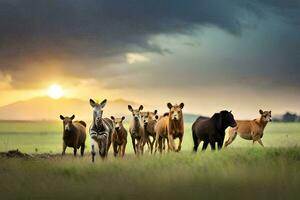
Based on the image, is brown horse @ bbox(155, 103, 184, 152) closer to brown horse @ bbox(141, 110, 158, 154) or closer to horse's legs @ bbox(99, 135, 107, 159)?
brown horse @ bbox(141, 110, 158, 154)

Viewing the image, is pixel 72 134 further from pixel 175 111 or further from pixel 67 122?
pixel 175 111

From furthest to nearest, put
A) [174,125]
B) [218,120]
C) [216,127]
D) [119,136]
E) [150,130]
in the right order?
[150,130], [218,120], [216,127], [119,136], [174,125]

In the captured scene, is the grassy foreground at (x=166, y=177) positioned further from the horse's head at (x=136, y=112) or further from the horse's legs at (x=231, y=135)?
the horse's legs at (x=231, y=135)

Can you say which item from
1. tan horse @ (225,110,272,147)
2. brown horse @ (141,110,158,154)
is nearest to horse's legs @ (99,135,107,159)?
brown horse @ (141,110,158,154)

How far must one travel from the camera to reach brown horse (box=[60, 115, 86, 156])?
26594mm

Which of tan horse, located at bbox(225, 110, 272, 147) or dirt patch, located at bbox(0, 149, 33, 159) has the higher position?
tan horse, located at bbox(225, 110, 272, 147)

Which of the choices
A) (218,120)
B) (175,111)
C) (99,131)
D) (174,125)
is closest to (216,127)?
(218,120)

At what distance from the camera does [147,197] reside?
43.7 ft

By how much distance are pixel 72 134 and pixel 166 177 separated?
12076 millimetres

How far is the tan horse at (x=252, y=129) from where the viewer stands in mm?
33062

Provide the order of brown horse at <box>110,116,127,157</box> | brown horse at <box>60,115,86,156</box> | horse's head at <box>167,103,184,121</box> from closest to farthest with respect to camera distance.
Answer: horse's head at <box>167,103,184,121</box> < brown horse at <box>110,116,127,157</box> < brown horse at <box>60,115,86,156</box>

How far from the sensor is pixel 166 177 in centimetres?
1570

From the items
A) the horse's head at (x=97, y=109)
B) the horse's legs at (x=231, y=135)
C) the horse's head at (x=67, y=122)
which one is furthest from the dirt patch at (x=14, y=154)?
the horse's legs at (x=231, y=135)

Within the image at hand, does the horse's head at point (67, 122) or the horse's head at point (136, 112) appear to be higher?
the horse's head at point (136, 112)
